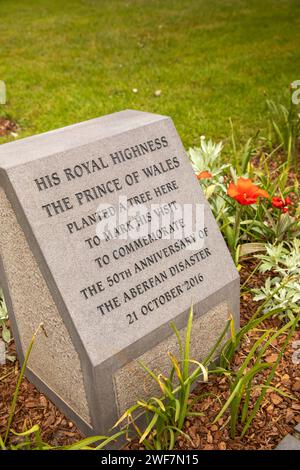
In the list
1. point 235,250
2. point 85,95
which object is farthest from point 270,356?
point 85,95

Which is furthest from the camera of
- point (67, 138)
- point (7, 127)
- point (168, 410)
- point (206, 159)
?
point (7, 127)

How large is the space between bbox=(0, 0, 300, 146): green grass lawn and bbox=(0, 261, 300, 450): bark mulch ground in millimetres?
3109

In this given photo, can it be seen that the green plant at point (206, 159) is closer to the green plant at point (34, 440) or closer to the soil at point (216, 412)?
the soil at point (216, 412)

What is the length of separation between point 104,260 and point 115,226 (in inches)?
6.5

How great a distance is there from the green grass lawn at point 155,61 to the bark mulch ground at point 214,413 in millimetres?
3109

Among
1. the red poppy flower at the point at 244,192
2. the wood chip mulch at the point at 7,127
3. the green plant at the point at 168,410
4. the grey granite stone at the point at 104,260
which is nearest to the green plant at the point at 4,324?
the grey granite stone at the point at 104,260

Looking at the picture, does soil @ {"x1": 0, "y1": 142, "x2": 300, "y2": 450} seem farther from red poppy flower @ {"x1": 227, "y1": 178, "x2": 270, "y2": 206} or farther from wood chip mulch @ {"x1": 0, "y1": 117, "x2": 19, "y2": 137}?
wood chip mulch @ {"x1": 0, "y1": 117, "x2": 19, "y2": 137}

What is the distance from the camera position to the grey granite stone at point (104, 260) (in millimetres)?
1944

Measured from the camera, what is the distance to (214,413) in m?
2.29

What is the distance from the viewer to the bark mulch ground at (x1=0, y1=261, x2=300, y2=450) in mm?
2189

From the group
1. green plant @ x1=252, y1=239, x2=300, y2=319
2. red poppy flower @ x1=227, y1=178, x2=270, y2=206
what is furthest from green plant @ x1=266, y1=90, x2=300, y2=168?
red poppy flower @ x1=227, y1=178, x2=270, y2=206

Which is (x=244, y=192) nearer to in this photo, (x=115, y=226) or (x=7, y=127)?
(x=115, y=226)

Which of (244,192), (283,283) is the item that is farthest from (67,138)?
(283,283)
